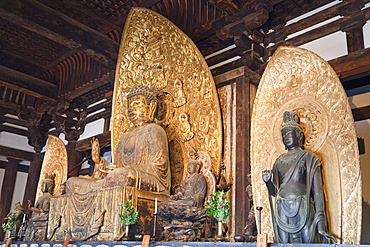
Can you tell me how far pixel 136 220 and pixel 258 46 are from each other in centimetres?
281

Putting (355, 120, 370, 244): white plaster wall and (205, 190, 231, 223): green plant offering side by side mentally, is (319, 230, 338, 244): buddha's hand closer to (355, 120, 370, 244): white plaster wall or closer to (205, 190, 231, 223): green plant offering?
(205, 190, 231, 223): green plant offering

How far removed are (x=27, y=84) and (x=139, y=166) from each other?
3.94 meters

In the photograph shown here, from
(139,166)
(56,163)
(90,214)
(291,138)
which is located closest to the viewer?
(291,138)

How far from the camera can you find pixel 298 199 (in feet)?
10.9

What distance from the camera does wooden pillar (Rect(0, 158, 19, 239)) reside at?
9758 millimetres

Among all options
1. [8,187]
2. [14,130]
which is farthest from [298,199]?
[8,187]

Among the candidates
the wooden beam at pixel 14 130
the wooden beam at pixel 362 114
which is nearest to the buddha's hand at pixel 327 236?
the wooden beam at pixel 362 114

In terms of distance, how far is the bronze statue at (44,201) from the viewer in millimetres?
5992

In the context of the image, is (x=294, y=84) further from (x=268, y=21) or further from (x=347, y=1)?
(x=268, y=21)

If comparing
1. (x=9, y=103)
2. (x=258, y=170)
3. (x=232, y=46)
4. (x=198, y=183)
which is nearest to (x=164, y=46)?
(x=232, y=46)

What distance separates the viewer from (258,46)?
536cm

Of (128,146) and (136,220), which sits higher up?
(128,146)

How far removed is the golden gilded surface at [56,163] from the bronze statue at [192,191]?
117 inches

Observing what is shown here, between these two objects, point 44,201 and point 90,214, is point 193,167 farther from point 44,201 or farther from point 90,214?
point 44,201
